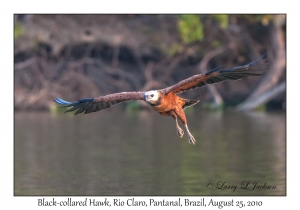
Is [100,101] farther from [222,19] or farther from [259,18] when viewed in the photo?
[259,18]

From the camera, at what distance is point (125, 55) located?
26938 millimetres

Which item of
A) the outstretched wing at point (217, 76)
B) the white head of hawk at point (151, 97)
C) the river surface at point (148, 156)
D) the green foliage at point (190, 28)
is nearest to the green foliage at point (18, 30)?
the river surface at point (148, 156)

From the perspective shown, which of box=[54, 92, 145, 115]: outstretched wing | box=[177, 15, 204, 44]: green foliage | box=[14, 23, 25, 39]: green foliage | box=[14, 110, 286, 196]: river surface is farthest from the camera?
box=[14, 23, 25, 39]: green foliage

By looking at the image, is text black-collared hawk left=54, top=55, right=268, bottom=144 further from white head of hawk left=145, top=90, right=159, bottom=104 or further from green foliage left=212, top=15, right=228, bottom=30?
green foliage left=212, top=15, right=228, bottom=30

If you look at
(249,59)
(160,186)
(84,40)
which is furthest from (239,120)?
(160,186)

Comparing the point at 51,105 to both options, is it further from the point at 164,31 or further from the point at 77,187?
the point at 77,187

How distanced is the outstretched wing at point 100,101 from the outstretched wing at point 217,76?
534 mm

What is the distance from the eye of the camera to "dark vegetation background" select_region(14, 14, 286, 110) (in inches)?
1005

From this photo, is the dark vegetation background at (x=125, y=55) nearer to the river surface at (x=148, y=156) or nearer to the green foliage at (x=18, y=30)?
the green foliage at (x=18, y=30)

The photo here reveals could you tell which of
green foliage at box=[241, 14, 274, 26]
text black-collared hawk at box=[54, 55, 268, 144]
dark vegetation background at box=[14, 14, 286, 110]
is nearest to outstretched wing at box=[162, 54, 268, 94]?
text black-collared hawk at box=[54, 55, 268, 144]

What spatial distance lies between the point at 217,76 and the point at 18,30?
17.4 meters

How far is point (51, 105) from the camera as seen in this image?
83.8 feet

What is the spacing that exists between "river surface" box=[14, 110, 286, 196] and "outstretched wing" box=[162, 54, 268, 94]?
3.23 meters

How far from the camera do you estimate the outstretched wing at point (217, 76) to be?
841cm
